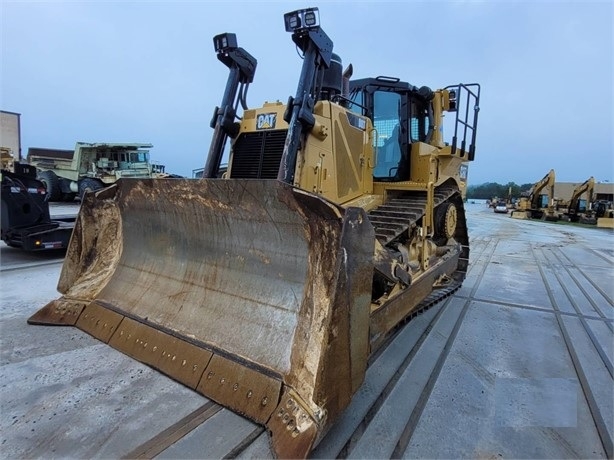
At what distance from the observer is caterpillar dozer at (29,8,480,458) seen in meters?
2.21

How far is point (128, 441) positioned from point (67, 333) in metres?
1.90

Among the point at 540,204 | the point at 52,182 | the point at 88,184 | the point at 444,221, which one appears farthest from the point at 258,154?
the point at 540,204

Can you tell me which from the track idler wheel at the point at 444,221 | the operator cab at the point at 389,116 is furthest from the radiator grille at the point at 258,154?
the track idler wheel at the point at 444,221

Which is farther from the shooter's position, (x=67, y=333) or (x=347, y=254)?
(x=67, y=333)

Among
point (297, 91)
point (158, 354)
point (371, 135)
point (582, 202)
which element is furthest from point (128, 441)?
point (582, 202)

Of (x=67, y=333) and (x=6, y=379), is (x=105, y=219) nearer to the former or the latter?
(x=67, y=333)

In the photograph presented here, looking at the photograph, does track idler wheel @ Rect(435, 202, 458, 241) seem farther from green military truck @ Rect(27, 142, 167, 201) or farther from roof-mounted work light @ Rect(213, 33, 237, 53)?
green military truck @ Rect(27, 142, 167, 201)

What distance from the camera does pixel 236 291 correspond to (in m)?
2.92

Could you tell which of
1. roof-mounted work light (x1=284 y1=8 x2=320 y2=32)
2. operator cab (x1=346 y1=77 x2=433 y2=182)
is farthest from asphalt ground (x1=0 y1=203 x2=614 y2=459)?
roof-mounted work light (x1=284 y1=8 x2=320 y2=32)

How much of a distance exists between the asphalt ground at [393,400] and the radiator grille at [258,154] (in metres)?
2.05

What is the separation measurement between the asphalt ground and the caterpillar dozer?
0.66 ft

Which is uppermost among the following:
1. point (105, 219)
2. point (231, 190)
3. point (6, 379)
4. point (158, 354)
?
point (231, 190)

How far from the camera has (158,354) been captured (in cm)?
292

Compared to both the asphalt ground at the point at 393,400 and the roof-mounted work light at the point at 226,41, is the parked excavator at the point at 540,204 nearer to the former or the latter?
the asphalt ground at the point at 393,400
